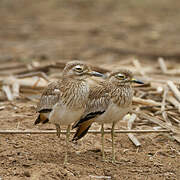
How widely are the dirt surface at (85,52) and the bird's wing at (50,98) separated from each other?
581mm

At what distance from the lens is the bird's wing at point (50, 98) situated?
4777 millimetres

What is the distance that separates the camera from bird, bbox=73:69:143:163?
4.84 metres

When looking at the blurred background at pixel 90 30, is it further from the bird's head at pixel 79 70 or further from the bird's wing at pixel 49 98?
the bird's head at pixel 79 70

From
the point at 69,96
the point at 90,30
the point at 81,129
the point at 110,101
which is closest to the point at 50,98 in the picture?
the point at 69,96

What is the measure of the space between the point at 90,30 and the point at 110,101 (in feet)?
28.3

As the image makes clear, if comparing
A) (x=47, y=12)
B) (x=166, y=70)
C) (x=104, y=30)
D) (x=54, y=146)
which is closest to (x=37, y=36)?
(x=104, y=30)

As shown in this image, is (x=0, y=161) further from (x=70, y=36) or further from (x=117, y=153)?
(x=70, y=36)

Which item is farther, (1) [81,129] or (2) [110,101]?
(1) [81,129]

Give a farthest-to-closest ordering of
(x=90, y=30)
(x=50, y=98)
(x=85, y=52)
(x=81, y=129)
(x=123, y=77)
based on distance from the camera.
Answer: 1. (x=90, y=30)
2. (x=85, y=52)
3. (x=81, y=129)
4. (x=123, y=77)
5. (x=50, y=98)

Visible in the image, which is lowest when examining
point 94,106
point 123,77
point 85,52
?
point 94,106

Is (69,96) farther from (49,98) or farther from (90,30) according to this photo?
(90,30)

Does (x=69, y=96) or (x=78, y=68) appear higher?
(x=78, y=68)

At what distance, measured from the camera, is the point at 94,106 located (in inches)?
Result: 193

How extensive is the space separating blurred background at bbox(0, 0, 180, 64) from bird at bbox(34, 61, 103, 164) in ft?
18.6
